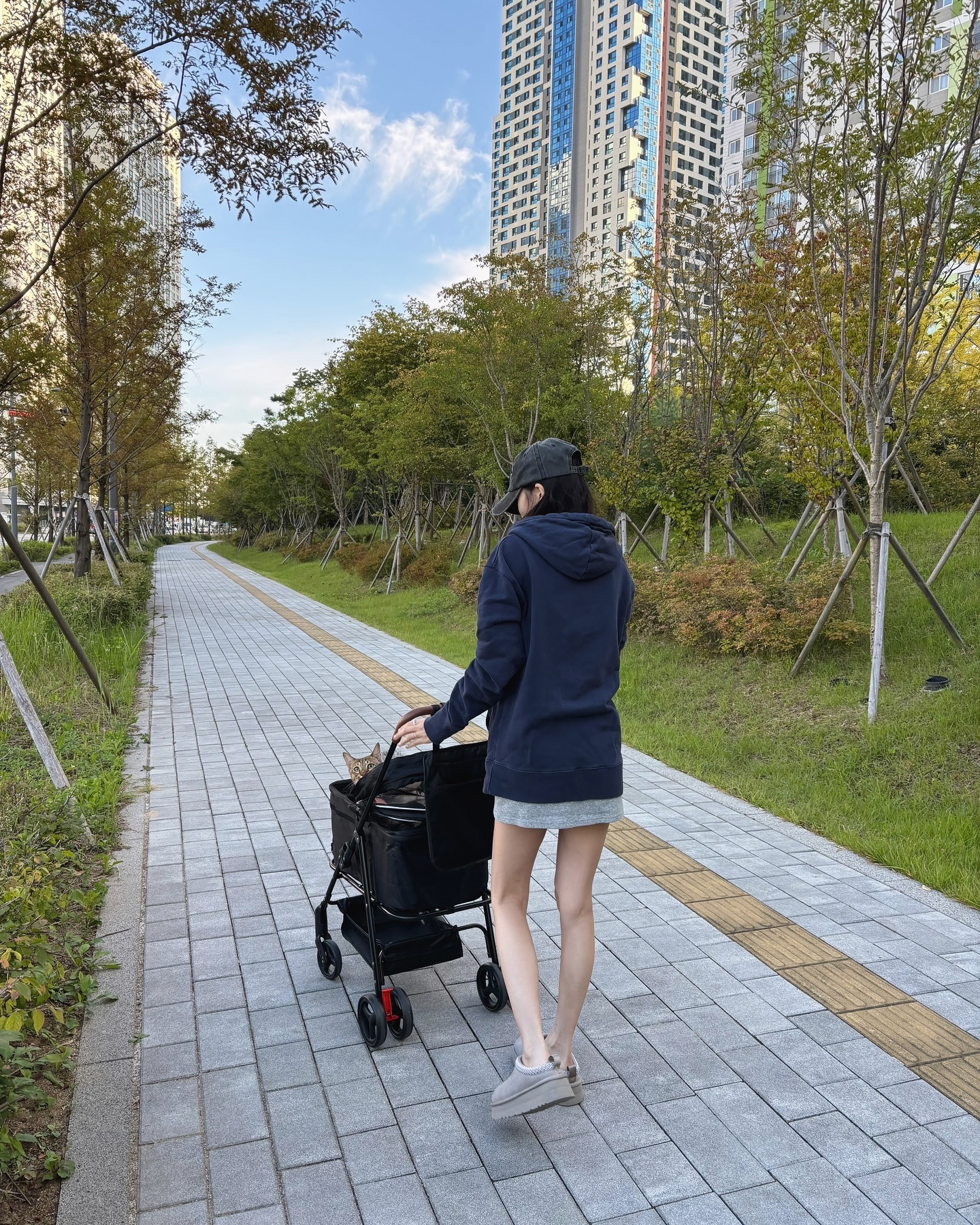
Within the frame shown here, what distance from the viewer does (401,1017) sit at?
2953mm

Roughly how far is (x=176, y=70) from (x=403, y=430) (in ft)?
43.9

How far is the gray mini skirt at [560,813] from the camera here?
2393 millimetres

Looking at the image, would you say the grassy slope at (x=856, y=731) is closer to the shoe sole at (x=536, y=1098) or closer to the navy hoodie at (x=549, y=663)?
the shoe sole at (x=536, y=1098)

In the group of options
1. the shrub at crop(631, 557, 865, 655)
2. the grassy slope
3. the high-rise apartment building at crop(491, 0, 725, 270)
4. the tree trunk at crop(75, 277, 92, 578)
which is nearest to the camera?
A: the grassy slope

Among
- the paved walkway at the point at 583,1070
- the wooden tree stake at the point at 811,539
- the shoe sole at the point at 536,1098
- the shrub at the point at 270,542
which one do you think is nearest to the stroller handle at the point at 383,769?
the paved walkway at the point at 583,1070

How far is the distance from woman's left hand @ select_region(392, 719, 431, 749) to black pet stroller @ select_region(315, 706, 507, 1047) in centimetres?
3

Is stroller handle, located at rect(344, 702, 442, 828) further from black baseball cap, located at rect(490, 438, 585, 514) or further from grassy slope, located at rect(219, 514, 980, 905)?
grassy slope, located at rect(219, 514, 980, 905)

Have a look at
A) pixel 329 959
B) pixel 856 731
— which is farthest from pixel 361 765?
pixel 856 731

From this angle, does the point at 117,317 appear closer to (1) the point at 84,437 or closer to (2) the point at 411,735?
(1) the point at 84,437

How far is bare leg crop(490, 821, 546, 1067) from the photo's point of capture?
97.4 inches

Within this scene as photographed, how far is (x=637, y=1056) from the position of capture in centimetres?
289

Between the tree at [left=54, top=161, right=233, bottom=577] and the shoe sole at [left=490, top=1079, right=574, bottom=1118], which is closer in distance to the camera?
the shoe sole at [left=490, top=1079, right=574, bottom=1118]

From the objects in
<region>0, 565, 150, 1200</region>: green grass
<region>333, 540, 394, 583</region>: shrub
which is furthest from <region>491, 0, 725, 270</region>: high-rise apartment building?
<region>0, 565, 150, 1200</region>: green grass

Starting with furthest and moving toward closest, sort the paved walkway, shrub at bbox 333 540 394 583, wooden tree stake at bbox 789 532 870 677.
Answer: shrub at bbox 333 540 394 583
wooden tree stake at bbox 789 532 870 677
the paved walkway
